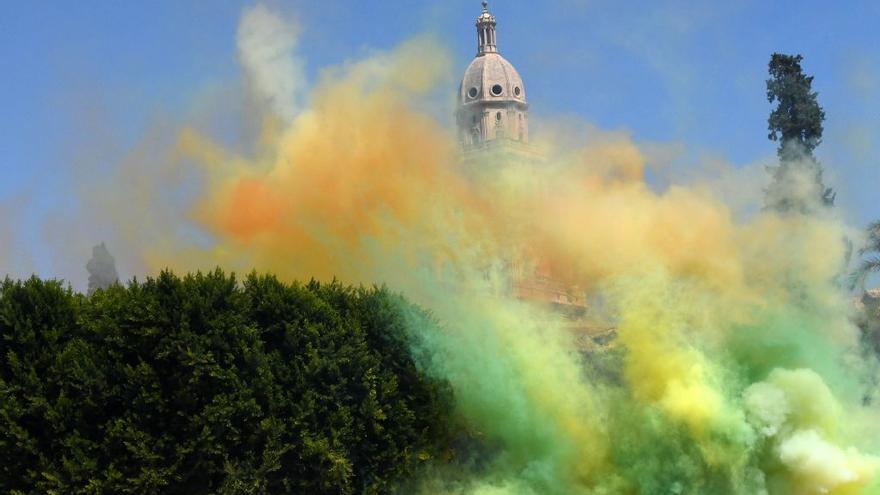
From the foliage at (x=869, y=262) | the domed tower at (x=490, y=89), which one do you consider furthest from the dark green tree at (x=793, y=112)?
the domed tower at (x=490, y=89)

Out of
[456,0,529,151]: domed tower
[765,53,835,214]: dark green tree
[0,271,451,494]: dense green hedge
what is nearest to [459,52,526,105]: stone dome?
[456,0,529,151]: domed tower

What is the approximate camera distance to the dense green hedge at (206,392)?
38.9 meters

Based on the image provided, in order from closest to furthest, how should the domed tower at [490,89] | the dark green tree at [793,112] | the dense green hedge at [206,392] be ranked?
the dense green hedge at [206,392] < the dark green tree at [793,112] < the domed tower at [490,89]

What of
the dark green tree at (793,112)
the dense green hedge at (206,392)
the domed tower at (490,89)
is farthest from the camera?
the domed tower at (490,89)

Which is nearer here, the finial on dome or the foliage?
the foliage

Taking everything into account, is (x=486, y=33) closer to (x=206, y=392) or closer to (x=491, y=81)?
(x=491, y=81)

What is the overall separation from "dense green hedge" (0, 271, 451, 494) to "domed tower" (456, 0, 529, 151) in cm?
8566

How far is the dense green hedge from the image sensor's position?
128 feet

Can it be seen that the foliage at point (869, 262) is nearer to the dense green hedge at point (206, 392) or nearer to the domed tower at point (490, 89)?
the dense green hedge at point (206, 392)

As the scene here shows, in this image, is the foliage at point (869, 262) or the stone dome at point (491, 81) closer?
the foliage at point (869, 262)

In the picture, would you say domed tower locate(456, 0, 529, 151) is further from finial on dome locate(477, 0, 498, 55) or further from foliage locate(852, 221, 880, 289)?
foliage locate(852, 221, 880, 289)

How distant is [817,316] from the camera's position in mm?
36188

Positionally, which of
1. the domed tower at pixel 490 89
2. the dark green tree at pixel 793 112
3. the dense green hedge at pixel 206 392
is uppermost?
the domed tower at pixel 490 89

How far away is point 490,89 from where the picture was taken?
135 metres
